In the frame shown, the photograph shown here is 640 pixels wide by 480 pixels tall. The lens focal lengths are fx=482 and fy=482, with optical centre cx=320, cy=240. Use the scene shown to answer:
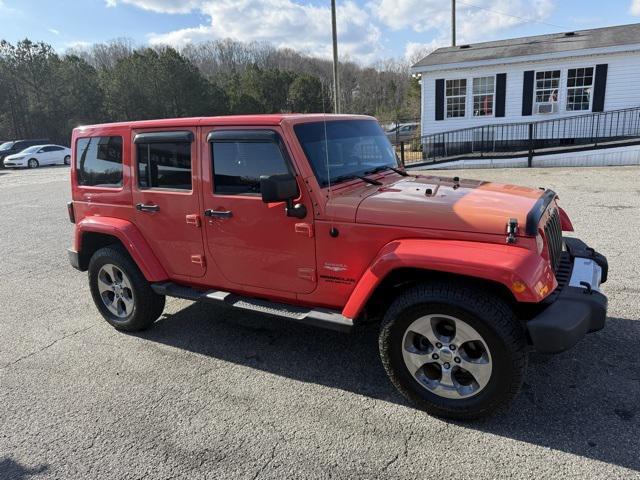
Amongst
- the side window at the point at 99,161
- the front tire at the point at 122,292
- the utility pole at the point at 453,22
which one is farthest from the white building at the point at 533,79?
the front tire at the point at 122,292

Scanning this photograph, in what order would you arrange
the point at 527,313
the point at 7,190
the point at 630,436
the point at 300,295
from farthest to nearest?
the point at 7,190 → the point at 300,295 → the point at 527,313 → the point at 630,436

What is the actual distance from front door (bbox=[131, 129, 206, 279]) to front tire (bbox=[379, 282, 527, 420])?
1848 millimetres

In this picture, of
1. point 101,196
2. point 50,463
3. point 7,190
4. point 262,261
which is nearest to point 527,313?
point 262,261

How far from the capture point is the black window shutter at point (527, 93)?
1733cm

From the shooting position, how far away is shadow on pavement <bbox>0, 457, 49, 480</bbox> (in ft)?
9.18

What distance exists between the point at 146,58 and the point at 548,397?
42.0 metres

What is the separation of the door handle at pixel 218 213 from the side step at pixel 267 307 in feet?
2.19

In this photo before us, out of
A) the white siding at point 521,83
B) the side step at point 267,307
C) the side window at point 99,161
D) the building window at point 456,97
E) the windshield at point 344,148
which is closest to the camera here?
the side step at point 267,307

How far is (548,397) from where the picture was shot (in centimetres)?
325

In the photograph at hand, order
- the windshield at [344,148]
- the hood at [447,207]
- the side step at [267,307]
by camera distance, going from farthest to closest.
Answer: the windshield at [344,148], the side step at [267,307], the hood at [447,207]

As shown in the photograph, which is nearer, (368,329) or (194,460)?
(194,460)

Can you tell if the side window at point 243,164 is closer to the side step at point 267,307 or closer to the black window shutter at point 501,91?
the side step at point 267,307

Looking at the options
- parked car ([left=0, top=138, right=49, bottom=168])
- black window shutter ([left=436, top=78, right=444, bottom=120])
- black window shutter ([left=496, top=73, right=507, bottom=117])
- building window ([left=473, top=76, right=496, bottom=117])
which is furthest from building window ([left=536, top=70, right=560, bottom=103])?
parked car ([left=0, top=138, right=49, bottom=168])

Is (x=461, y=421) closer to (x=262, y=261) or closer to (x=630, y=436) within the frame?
(x=630, y=436)
